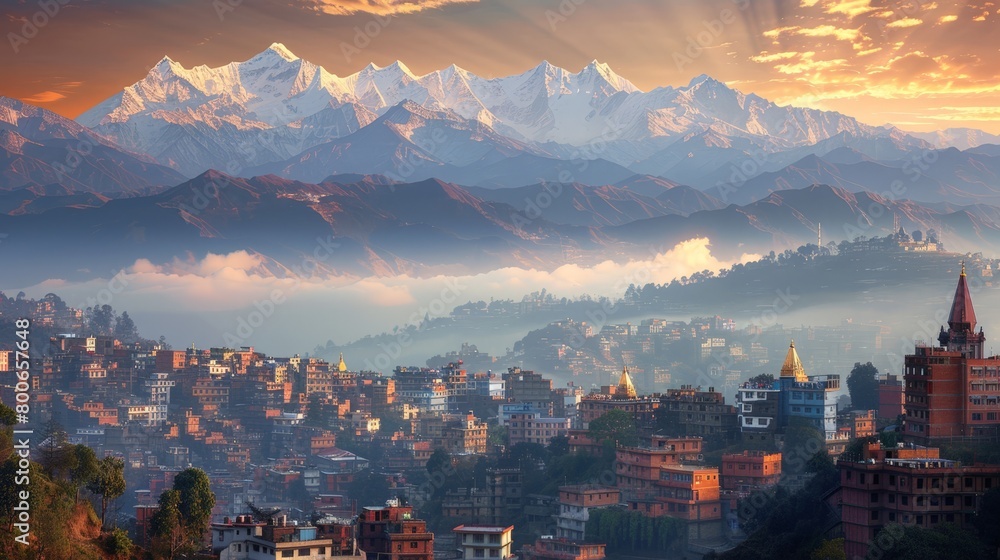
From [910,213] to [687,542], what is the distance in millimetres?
117664

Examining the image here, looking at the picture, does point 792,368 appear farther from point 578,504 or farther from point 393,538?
point 393,538

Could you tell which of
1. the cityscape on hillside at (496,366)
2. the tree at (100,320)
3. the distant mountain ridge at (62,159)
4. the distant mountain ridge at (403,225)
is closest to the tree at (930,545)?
the cityscape on hillside at (496,366)

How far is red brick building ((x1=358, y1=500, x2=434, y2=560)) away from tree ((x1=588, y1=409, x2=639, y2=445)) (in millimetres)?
15238

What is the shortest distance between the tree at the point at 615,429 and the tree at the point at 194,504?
2025cm

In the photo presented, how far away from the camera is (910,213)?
156750 mm

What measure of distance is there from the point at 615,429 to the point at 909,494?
21.2 metres

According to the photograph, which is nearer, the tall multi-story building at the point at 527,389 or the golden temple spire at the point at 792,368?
the golden temple spire at the point at 792,368

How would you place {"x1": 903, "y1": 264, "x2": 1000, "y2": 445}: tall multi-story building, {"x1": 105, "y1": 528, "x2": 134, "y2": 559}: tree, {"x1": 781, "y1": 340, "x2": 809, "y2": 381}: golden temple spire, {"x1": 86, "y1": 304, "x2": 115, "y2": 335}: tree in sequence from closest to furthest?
{"x1": 105, "y1": 528, "x2": 134, "y2": 559}: tree → {"x1": 903, "y1": 264, "x2": 1000, "y2": 445}: tall multi-story building → {"x1": 781, "y1": 340, "x2": 809, "y2": 381}: golden temple spire → {"x1": 86, "y1": 304, "x2": 115, "y2": 335}: tree

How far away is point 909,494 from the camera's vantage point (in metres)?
33.6

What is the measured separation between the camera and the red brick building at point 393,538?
38.8 meters

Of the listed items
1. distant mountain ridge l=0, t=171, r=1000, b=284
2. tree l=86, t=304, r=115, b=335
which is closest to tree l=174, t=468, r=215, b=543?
tree l=86, t=304, r=115, b=335

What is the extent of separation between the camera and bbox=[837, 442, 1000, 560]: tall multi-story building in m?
33.7

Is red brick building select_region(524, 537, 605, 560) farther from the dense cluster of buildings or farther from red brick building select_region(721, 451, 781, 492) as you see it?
red brick building select_region(721, 451, 781, 492)

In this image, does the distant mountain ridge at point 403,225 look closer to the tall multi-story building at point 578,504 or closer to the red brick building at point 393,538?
the tall multi-story building at point 578,504
